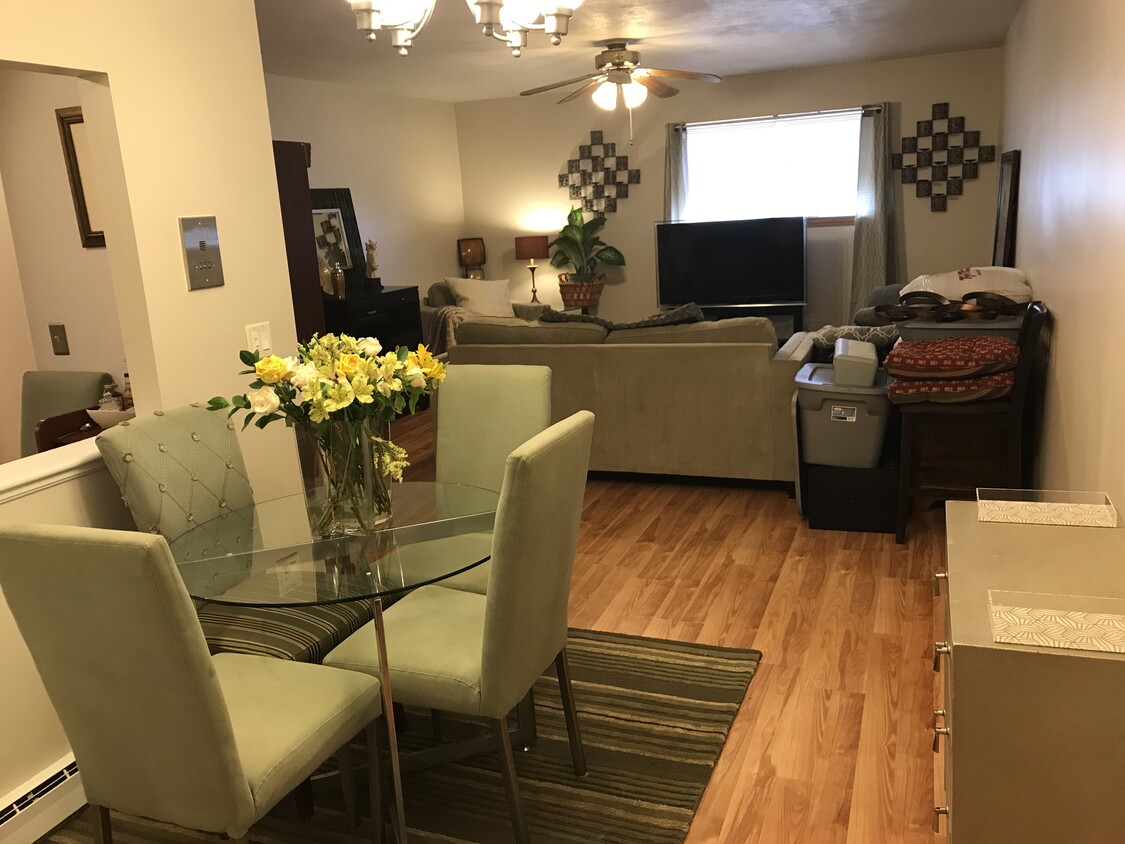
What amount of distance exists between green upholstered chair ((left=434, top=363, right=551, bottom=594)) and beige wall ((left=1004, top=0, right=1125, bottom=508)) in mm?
1459

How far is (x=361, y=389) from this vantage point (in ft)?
6.70

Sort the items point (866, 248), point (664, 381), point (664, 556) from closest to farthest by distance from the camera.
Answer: point (664, 556) → point (664, 381) → point (866, 248)

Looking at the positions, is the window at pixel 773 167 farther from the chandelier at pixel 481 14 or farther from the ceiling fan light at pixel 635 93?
the chandelier at pixel 481 14

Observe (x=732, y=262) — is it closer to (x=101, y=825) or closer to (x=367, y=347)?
(x=367, y=347)

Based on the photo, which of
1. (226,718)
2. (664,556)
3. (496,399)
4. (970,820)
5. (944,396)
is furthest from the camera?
(664,556)

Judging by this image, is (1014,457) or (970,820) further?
(1014,457)

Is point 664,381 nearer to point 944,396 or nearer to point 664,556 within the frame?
point 664,556

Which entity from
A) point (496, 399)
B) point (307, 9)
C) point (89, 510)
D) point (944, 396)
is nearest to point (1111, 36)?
point (944, 396)

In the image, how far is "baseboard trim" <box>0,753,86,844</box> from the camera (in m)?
2.22

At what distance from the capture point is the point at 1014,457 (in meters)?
3.56

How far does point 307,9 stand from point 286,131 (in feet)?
7.55

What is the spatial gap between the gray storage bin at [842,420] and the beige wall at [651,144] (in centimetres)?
427

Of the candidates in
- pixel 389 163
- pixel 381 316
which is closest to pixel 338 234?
pixel 381 316

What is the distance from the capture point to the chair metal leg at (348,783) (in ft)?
7.18
